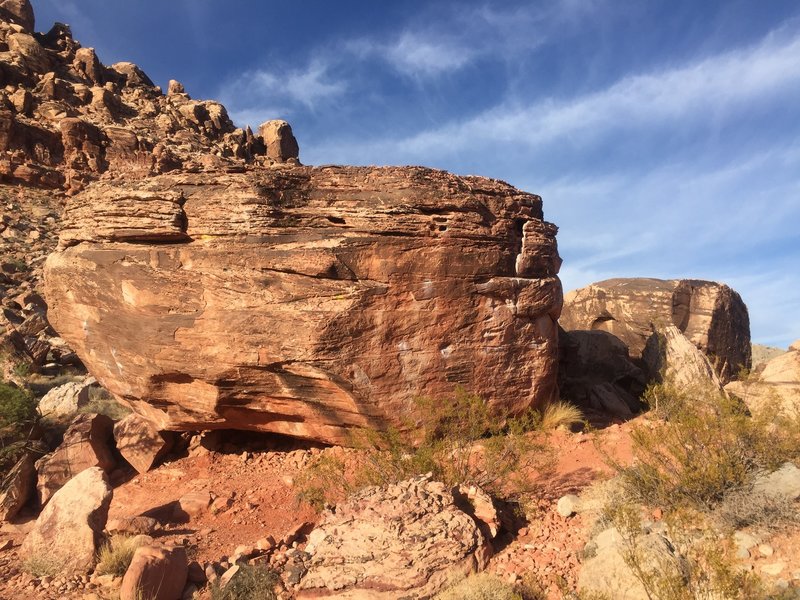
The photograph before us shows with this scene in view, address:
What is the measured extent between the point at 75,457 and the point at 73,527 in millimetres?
3111

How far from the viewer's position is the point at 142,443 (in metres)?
9.36

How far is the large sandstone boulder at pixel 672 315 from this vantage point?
13.6 metres

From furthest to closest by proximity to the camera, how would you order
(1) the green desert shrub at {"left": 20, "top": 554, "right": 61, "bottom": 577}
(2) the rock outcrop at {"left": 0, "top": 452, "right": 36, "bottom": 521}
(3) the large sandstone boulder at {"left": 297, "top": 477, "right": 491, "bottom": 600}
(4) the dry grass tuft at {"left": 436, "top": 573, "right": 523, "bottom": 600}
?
(2) the rock outcrop at {"left": 0, "top": 452, "right": 36, "bottom": 521}
(1) the green desert shrub at {"left": 20, "top": 554, "right": 61, "bottom": 577}
(3) the large sandstone boulder at {"left": 297, "top": 477, "right": 491, "bottom": 600}
(4) the dry grass tuft at {"left": 436, "top": 573, "right": 523, "bottom": 600}

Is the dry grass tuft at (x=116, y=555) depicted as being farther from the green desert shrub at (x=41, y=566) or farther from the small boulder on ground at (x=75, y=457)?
the small boulder on ground at (x=75, y=457)

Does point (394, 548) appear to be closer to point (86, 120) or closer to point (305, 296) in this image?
point (305, 296)

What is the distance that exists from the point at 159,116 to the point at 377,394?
3717 cm

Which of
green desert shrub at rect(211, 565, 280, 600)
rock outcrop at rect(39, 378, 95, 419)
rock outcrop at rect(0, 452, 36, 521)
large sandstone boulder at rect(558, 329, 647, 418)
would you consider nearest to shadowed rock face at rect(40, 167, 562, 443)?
rock outcrop at rect(0, 452, 36, 521)

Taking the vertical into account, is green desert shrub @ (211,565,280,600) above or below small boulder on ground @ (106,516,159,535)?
below

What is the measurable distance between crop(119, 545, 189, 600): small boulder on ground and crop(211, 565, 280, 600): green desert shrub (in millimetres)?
459

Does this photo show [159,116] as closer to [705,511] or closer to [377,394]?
[377,394]

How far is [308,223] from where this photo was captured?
26.8ft

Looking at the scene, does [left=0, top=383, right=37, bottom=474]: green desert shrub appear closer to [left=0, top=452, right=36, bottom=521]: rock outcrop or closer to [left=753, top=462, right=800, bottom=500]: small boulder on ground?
[left=0, top=452, right=36, bottom=521]: rock outcrop

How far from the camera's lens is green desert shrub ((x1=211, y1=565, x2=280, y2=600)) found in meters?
5.19

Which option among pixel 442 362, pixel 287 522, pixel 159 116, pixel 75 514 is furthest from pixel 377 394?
pixel 159 116
